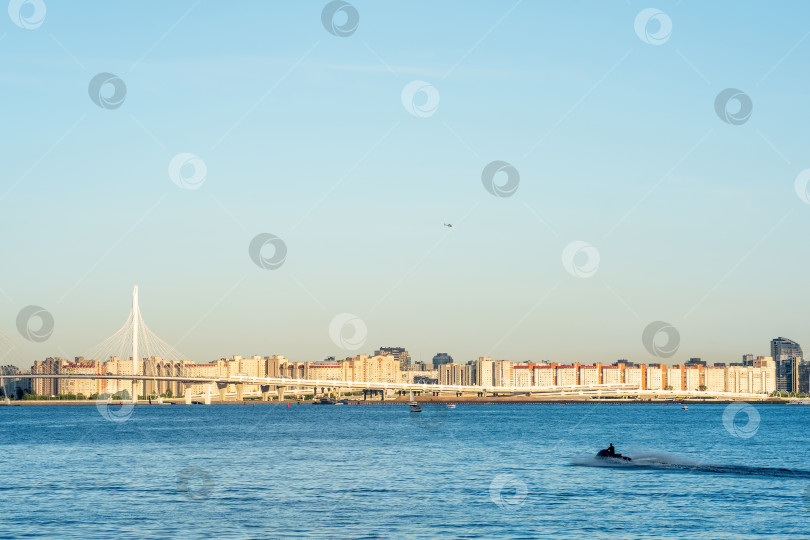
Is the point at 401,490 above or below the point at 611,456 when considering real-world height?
above

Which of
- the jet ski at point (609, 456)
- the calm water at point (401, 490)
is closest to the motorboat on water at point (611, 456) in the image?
the jet ski at point (609, 456)

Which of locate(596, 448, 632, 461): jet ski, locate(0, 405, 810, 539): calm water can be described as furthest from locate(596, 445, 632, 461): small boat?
locate(0, 405, 810, 539): calm water

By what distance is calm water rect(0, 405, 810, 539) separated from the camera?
35656mm

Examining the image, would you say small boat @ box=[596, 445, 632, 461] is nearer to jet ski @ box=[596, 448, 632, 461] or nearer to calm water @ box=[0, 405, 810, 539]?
jet ski @ box=[596, 448, 632, 461]

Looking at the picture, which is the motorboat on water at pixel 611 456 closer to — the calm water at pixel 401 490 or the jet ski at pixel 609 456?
the jet ski at pixel 609 456

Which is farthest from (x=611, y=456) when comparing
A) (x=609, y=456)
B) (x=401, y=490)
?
(x=401, y=490)

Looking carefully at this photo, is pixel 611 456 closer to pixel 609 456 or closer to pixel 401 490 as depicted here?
pixel 609 456

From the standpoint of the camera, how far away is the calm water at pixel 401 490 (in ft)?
117

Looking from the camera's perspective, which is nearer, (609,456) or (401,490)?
(401,490)

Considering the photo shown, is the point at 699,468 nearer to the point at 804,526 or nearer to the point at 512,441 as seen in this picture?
the point at 804,526

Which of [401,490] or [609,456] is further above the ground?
[401,490]

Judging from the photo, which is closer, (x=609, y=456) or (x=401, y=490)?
(x=401, y=490)

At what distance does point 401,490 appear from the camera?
151 ft

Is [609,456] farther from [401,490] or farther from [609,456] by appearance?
[401,490]
